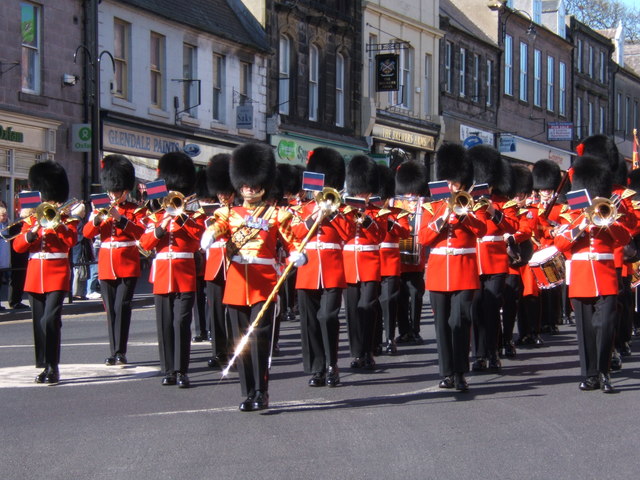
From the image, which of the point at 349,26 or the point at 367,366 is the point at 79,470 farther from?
the point at 349,26

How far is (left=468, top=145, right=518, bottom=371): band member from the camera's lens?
1016cm

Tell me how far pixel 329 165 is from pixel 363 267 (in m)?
0.93

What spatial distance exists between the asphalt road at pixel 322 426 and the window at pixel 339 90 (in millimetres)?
21865

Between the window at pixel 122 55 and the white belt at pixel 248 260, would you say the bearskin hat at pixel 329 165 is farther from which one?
the window at pixel 122 55

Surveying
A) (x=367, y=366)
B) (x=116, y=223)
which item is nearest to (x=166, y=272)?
(x=116, y=223)

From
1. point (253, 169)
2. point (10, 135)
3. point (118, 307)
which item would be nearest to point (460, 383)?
point (253, 169)

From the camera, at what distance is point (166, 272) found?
30.8 ft

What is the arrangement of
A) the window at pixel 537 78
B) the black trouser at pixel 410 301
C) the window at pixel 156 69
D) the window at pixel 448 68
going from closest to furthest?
the black trouser at pixel 410 301 < the window at pixel 156 69 < the window at pixel 448 68 < the window at pixel 537 78

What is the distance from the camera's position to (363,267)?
10469 mm

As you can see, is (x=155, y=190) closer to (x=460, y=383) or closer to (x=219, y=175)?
(x=219, y=175)

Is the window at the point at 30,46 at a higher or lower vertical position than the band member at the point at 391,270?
higher

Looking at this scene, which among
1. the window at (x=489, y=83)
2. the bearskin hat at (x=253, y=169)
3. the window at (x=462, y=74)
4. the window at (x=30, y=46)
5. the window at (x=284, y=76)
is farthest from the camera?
the window at (x=489, y=83)

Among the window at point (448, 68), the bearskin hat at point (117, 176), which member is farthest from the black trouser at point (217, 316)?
the window at point (448, 68)

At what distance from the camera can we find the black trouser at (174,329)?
363 inches
